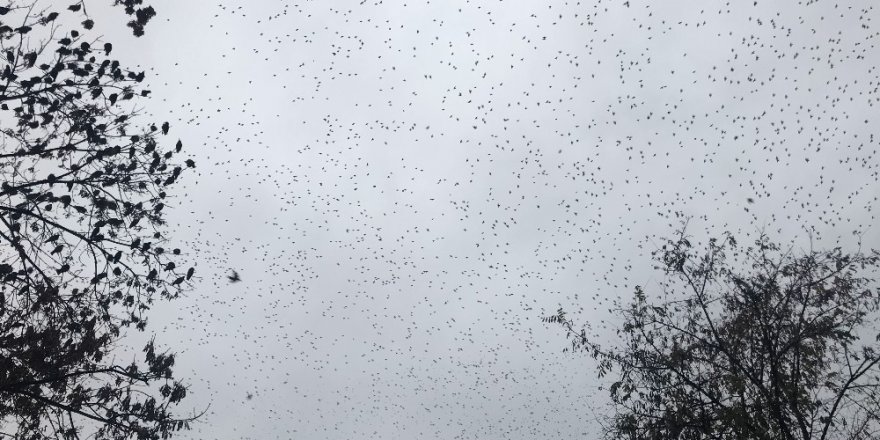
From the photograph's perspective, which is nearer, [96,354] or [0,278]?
[0,278]

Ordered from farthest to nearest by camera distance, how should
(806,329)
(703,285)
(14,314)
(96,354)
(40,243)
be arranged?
(703,285) < (806,329) < (96,354) < (14,314) < (40,243)

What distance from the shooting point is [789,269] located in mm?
11930

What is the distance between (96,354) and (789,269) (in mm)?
12997

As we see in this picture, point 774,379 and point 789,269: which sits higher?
point 789,269

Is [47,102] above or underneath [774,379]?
above

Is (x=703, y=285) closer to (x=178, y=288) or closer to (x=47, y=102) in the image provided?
(x=178, y=288)

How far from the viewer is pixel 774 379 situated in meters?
10.8

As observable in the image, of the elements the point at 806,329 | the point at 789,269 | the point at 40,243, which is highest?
the point at 789,269

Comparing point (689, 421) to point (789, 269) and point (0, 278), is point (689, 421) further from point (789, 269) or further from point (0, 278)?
point (0, 278)

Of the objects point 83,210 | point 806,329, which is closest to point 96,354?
point 83,210

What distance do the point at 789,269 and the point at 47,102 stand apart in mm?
13455

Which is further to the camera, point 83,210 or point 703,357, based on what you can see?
point 703,357

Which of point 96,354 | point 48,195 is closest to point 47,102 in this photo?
point 48,195

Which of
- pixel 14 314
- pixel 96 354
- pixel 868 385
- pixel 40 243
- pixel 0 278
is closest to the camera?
pixel 0 278
